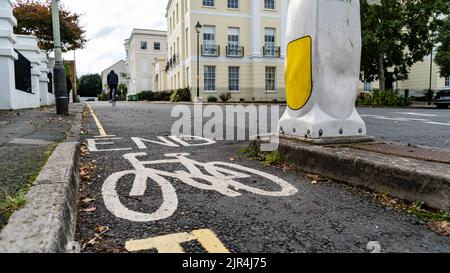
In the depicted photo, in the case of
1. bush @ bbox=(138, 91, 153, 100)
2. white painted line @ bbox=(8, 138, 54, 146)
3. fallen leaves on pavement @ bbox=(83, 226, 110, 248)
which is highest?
bush @ bbox=(138, 91, 153, 100)

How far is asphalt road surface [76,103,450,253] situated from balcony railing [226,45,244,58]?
94.0 feet

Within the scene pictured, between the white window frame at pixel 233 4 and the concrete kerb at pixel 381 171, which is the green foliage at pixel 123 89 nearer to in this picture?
the white window frame at pixel 233 4

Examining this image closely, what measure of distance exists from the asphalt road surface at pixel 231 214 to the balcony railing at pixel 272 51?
29.6 m

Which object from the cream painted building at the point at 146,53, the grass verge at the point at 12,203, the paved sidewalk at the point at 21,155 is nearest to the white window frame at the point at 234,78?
the paved sidewalk at the point at 21,155

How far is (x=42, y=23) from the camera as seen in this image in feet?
99.3

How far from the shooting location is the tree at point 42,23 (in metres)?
29.6

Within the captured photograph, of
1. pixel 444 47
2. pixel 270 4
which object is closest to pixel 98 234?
pixel 270 4

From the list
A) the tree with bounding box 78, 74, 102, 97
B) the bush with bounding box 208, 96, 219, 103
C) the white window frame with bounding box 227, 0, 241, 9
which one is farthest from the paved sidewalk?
the tree with bounding box 78, 74, 102, 97

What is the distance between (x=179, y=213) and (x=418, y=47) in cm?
3038

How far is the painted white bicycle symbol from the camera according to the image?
8.75 ft

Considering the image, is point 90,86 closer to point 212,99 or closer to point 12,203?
point 212,99

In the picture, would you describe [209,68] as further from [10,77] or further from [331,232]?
[331,232]

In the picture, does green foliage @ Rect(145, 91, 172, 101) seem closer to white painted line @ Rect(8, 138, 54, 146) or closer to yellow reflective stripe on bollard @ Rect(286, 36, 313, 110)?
white painted line @ Rect(8, 138, 54, 146)
